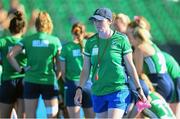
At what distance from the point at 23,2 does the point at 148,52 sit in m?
7.39

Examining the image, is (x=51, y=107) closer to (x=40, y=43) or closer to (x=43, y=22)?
(x=40, y=43)

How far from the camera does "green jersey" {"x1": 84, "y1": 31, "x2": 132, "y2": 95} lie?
5176 millimetres

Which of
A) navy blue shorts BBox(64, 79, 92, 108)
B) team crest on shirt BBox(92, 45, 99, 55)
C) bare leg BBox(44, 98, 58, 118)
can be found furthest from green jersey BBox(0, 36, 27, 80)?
team crest on shirt BBox(92, 45, 99, 55)

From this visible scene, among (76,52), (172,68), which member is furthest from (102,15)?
(172,68)

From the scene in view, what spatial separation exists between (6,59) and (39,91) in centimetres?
54

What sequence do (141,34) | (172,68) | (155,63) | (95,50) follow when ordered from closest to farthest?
1. (95,50)
2. (141,34)
3. (155,63)
4. (172,68)

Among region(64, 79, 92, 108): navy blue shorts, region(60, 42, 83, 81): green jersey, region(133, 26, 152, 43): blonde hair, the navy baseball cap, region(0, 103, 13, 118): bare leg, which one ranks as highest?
the navy baseball cap

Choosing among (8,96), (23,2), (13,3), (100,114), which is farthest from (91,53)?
(23,2)

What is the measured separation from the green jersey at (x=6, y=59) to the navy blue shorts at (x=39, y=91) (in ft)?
0.66

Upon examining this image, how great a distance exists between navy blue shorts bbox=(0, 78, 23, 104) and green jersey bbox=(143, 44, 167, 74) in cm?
154

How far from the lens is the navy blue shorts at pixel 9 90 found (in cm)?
695

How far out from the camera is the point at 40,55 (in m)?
6.79

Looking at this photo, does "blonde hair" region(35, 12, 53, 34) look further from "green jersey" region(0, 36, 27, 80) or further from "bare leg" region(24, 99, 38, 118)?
"bare leg" region(24, 99, 38, 118)

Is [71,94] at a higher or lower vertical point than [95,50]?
lower
